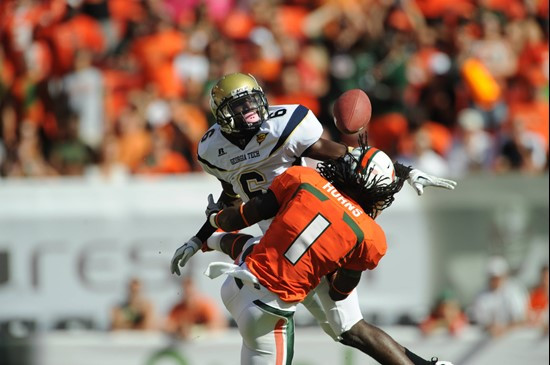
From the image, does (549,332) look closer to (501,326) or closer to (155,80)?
(501,326)

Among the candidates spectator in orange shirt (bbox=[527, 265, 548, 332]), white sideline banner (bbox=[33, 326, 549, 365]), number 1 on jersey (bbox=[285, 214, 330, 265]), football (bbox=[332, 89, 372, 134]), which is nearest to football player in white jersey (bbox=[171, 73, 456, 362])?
football (bbox=[332, 89, 372, 134])

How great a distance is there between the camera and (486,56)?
1063 cm

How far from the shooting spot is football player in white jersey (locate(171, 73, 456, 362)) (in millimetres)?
5727

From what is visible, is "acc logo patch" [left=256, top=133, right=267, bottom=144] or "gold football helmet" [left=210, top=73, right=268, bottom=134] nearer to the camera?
"gold football helmet" [left=210, top=73, right=268, bottom=134]

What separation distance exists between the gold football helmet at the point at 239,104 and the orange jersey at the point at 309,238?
20.9 inches

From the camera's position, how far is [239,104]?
5.70 meters

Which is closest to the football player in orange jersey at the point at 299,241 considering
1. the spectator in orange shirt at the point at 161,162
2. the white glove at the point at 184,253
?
the white glove at the point at 184,253

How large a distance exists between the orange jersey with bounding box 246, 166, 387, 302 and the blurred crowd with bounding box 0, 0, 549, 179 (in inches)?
148

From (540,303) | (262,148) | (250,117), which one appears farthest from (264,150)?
(540,303)

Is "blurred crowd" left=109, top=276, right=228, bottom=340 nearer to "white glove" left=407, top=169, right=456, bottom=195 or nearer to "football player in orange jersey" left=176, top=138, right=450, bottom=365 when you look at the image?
"football player in orange jersey" left=176, top=138, right=450, bottom=365

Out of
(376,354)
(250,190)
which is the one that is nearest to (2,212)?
(250,190)

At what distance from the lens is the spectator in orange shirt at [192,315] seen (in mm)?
8867

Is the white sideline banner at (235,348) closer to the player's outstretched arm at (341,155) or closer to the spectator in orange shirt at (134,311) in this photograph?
the spectator in orange shirt at (134,311)

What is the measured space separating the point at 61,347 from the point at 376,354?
392 centimetres
